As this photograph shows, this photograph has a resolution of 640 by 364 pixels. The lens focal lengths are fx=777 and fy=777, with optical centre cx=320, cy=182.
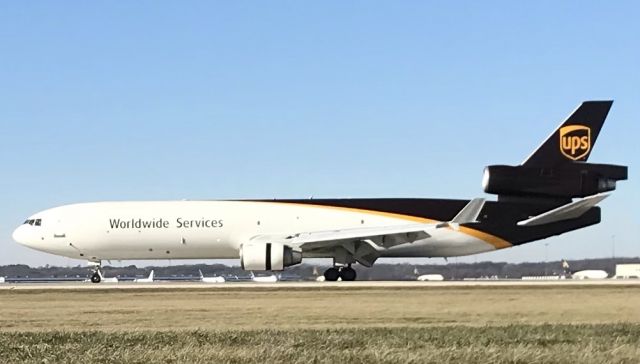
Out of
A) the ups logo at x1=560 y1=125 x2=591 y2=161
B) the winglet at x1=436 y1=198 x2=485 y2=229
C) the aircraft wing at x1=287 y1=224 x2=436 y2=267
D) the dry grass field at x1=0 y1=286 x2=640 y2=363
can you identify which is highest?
the ups logo at x1=560 y1=125 x2=591 y2=161

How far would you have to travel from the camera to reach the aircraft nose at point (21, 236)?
143 feet

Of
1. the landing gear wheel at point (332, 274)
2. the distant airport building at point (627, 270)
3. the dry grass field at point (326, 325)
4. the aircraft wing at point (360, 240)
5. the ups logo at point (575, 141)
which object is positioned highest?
the ups logo at point (575, 141)

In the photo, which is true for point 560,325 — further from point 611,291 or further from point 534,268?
point 534,268

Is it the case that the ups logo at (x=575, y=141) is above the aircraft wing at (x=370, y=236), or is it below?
above

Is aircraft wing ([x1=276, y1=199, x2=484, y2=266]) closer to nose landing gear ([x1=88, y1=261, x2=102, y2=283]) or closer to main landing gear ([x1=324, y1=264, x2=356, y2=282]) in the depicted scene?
main landing gear ([x1=324, y1=264, x2=356, y2=282])

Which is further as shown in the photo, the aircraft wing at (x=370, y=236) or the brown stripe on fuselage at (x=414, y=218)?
the brown stripe on fuselage at (x=414, y=218)

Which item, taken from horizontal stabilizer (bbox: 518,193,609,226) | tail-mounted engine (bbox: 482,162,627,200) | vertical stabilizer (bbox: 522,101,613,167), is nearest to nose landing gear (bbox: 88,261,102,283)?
tail-mounted engine (bbox: 482,162,627,200)

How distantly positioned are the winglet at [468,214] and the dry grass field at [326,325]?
8939 mm

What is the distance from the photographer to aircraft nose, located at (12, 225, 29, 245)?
43694 mm

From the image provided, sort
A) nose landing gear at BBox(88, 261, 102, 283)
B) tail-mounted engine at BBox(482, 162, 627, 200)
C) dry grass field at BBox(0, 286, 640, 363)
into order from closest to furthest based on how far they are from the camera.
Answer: dry grass field at BBox(0, 286, 640, 363) → tail-mounted engine at BBox(482, 162, 627, 200) → nose landing gear at BBox(88, 261, 102, 283)

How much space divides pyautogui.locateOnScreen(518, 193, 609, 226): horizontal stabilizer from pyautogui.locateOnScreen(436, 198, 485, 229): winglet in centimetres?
327

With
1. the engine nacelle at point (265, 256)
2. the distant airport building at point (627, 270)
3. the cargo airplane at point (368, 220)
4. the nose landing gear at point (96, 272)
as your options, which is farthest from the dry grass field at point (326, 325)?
the distant airport building at point (627, 270)

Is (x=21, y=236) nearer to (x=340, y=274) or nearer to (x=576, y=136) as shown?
(x=340, y=274)

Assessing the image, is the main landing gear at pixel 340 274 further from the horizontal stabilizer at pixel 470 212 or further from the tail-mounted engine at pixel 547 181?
the tail-mounted engine at pixel 547 181
